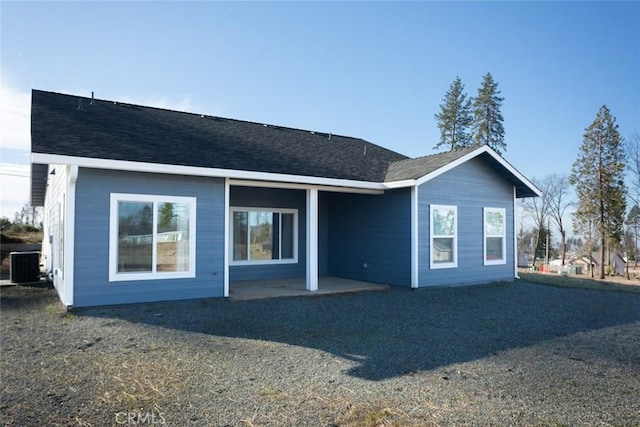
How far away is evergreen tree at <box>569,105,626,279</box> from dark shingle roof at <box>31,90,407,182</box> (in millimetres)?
18321

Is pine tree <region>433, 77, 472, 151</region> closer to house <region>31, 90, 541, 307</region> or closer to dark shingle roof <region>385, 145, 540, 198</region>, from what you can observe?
house <region>31, 90, 541, 307</region>

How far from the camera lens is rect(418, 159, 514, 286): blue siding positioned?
33.0 ft

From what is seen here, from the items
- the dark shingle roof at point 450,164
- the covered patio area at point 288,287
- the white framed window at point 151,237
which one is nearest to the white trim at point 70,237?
the white framed window at point 151,237

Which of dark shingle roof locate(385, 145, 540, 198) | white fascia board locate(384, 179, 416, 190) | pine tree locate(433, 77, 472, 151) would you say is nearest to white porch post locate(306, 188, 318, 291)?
white fascia board locate(384, 179, 416, 190)

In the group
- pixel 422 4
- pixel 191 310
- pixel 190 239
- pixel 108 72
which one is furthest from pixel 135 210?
pixel 422 4

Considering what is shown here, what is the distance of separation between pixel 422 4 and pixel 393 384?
10.5m

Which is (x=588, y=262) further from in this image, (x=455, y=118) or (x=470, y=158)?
(x=470, y=158)

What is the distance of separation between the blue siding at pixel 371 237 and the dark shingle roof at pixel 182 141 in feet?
2.90

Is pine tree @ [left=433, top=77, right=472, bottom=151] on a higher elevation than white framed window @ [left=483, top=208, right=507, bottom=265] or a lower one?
higher

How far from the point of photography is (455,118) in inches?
1342

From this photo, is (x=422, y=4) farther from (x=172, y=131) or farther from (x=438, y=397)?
(x=438, y=397)

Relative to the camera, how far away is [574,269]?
3222 cm

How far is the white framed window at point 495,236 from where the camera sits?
11.5 meters

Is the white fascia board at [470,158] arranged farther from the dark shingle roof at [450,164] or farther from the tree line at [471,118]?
the tree line at [471,118]
